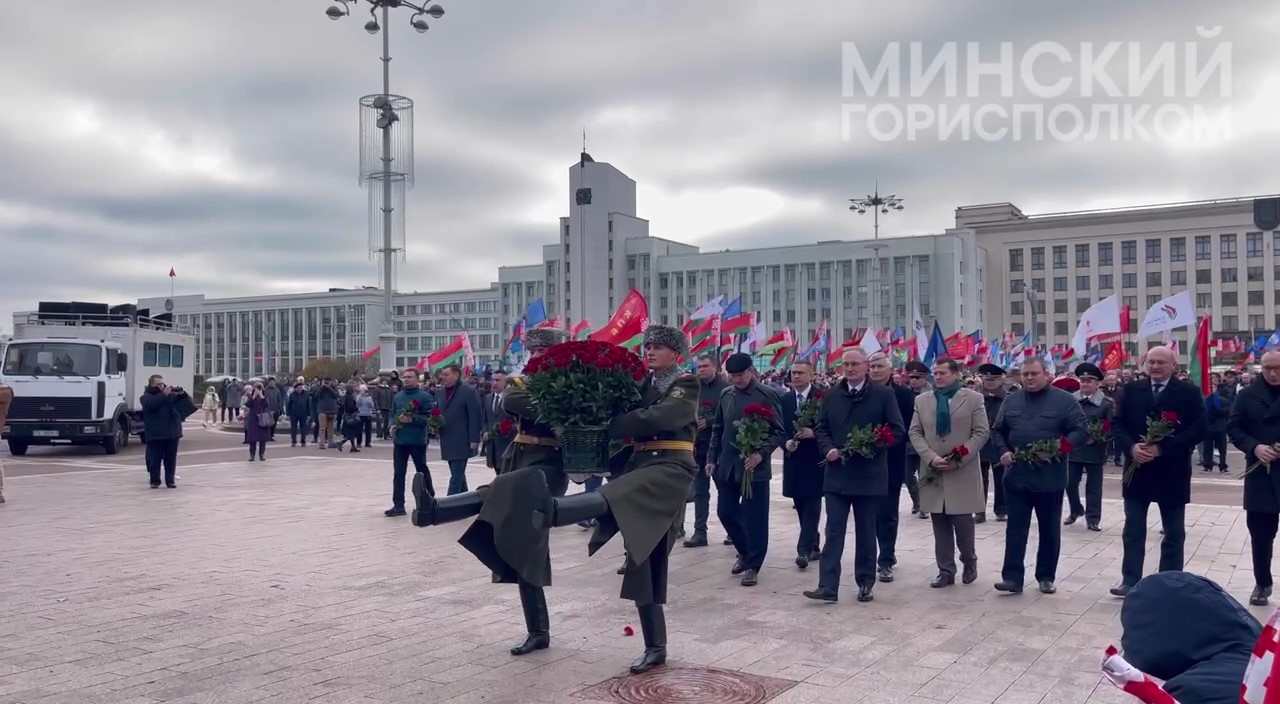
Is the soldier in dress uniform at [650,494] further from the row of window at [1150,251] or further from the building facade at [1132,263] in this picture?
the row of window at [1150,251]

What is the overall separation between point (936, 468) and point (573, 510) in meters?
4.39

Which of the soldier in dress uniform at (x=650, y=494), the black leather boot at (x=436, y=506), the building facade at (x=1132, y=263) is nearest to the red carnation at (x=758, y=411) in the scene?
the soldier in dress uniform at (x=650, y=494)

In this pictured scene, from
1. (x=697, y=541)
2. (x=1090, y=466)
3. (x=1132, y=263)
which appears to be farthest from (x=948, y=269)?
(x=697, y=541)

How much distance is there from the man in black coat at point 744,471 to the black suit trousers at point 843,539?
855 millimetres

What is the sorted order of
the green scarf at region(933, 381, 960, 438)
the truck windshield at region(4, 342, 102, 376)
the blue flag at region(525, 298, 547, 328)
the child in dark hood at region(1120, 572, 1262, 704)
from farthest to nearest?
the blue flag at region(525, 298, 547, 328), the truck windshield at region(4, 342, 102, 376), the green scarf at region(933, 381, 960, 438), the child in dark hood at region(1120, 572, 1262, 704)

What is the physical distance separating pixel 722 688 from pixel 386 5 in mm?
20158

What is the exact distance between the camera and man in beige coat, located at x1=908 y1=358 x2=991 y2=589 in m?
8.80

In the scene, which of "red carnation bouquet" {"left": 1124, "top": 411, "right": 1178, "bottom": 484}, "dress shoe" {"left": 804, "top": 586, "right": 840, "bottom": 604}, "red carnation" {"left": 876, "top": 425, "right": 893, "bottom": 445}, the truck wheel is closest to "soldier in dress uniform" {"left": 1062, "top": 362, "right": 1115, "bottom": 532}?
"red carnation bouquet" {"left": 1124, "top": 411, "right": 1178, "bottom": 484}

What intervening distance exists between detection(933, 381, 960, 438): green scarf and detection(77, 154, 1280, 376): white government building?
75776 millimetres

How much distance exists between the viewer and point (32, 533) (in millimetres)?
11805

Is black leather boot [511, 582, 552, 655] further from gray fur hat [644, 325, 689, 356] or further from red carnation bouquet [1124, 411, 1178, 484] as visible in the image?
red carnation bouquet [1124, 411, 1178, 484]

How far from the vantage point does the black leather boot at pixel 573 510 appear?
5457 mm

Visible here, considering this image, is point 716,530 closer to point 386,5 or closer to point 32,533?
point 32,533

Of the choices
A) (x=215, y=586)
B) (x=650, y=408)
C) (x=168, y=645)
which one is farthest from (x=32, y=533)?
(x=650, y=408)
